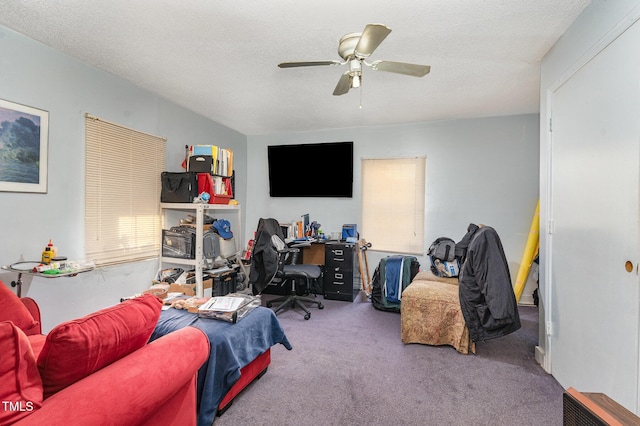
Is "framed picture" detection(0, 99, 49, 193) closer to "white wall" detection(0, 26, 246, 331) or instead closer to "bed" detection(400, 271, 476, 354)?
"white wall" detection(0, 26, 246, 331)

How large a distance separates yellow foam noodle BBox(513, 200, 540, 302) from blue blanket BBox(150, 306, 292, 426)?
325 centimetres

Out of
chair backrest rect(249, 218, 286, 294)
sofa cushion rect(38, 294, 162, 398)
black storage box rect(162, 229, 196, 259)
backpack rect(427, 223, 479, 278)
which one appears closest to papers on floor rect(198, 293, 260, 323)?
sofa cushion rect(38, 294, 162, 398)

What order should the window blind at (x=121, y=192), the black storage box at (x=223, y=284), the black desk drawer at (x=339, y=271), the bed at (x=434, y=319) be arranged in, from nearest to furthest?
the bed at (x=434, y=319)
the window blind at (x=121, y=192)
the black storage box at (x=223, y=284)
the black desk drawer at (x=339, y=271)

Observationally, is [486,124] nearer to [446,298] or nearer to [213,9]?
[446,298]

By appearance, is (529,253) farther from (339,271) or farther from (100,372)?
(100,372)

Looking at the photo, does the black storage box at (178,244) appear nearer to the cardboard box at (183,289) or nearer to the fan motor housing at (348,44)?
the cardboard box at (183,289)

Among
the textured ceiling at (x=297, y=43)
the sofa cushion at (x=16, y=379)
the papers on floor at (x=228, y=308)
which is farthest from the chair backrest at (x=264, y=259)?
the sofa cushion at (x=16, y=379)

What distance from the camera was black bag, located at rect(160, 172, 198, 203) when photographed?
3.32 meters

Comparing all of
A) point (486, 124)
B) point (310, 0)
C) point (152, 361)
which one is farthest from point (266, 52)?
point (486, 124)

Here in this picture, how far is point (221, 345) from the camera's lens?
5.78ft

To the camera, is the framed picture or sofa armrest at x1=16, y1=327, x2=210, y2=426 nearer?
sofa armrest at x1=16, y1=327, x2=210, y2=426

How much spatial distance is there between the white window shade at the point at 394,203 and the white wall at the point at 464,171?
0.11 meters

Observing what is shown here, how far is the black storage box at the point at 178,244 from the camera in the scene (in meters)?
3.37

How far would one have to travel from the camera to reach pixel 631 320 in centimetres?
146
